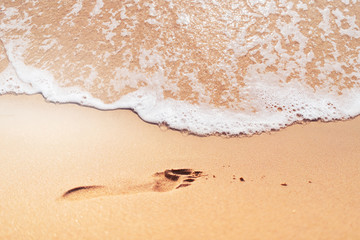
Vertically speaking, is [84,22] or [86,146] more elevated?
[84,22]

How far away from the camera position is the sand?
4.85ft

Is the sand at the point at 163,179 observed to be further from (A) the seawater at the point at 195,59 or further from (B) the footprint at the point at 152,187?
(A) the seawater at the point at 195,59

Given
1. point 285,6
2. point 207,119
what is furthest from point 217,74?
point 285,6

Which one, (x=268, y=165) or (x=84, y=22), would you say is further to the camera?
(x=84, y=22)

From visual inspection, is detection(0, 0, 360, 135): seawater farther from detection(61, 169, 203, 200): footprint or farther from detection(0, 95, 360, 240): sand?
detection(61, 169, 203, 200): footprint

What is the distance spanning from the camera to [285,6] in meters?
3.29

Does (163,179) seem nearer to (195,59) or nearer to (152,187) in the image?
(152,187)

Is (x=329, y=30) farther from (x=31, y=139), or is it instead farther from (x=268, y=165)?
(x=31, y=139)

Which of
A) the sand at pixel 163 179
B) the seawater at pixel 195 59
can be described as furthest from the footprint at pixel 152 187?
the seawater at pixel 195 59

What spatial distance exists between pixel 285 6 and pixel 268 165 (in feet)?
7.36

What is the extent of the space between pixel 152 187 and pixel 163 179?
107 mm

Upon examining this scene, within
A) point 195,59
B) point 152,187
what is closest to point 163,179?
point 152,187

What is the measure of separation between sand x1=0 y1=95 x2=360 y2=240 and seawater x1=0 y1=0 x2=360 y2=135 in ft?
0.76

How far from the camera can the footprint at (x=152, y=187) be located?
67.9 inches
